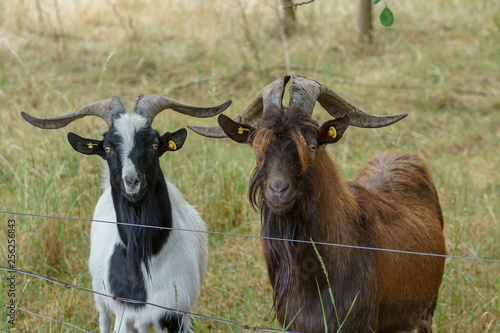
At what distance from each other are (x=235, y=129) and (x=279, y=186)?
53cm

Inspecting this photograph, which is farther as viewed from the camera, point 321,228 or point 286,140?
point 321,228

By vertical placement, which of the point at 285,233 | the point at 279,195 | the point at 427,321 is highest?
Answer: the point at 279,195

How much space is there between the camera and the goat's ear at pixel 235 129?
329cm

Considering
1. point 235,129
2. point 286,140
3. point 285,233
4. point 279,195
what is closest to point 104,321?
point 285,233

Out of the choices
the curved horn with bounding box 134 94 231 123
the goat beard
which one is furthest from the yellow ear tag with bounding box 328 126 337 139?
the curved horn with bounding box 134 94 231 123

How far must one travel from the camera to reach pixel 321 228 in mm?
3328

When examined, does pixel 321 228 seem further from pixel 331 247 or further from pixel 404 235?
pixel 404 235

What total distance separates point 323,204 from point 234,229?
2474mm

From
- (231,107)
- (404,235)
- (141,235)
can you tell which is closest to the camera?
(404,235)

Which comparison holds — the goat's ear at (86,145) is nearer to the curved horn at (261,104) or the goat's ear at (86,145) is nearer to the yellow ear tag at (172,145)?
the yellow ear tag at (172,145)

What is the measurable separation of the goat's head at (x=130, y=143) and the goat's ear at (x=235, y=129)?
29.1 inches

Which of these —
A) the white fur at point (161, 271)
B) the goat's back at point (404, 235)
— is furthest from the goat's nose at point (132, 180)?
the goat's back at point (404, 235)

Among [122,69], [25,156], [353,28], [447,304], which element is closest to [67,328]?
[25,156]

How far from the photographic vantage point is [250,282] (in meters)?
5.12
